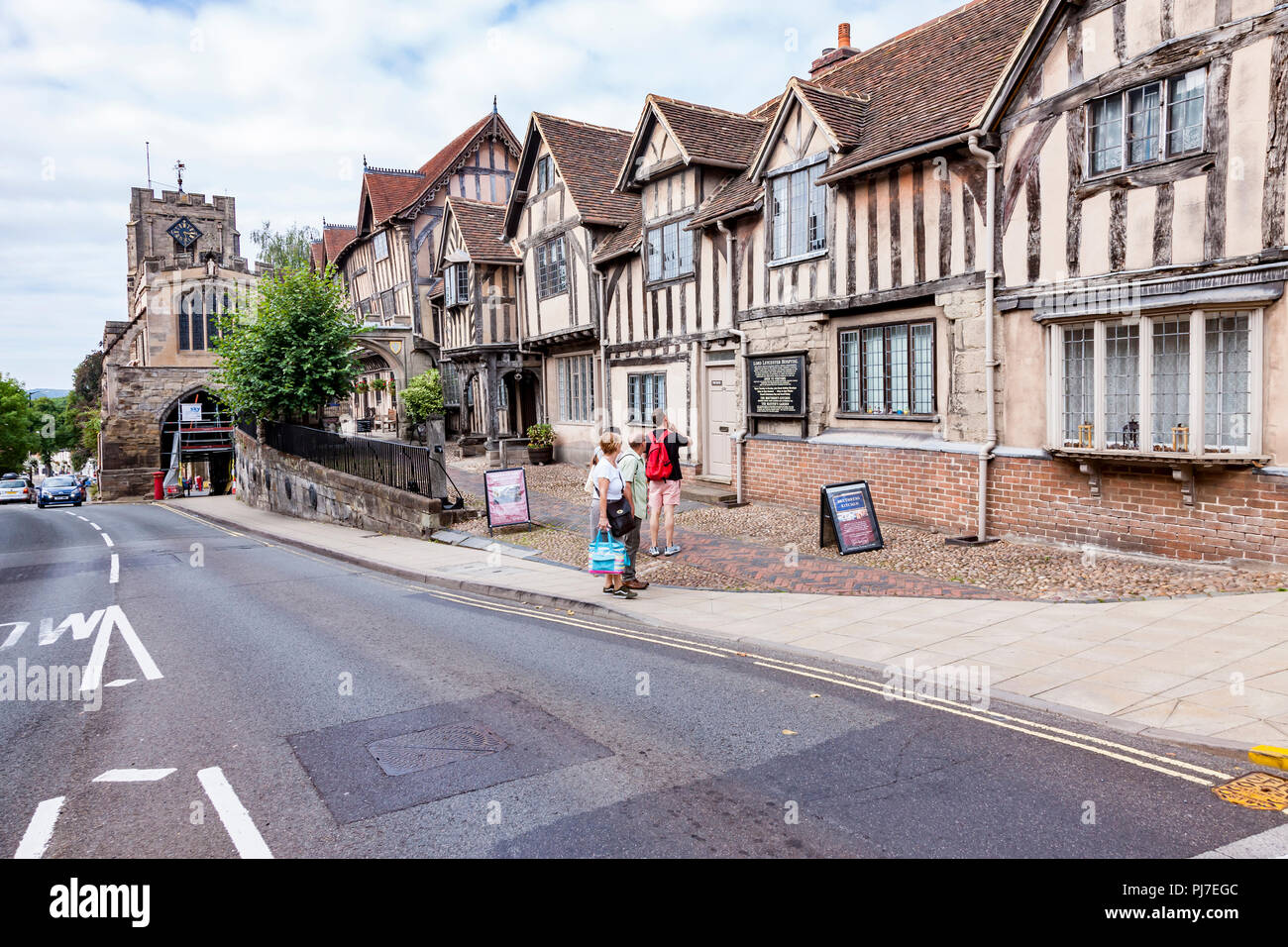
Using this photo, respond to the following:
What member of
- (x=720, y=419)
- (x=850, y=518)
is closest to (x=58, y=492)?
(x=720, y=419)

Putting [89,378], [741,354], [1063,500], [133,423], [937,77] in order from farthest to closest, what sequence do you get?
[89,378]
[133,423]
[741,354]
[937,77]
[1063,500]

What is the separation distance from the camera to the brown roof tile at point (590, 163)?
77.1 ft

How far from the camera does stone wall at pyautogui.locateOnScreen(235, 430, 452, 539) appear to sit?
58.1 ft

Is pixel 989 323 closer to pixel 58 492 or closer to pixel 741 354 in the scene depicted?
pixel 741 354

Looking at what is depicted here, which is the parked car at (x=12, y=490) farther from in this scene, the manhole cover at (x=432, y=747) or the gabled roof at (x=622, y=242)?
the manhole cover at (x=432, y=747)

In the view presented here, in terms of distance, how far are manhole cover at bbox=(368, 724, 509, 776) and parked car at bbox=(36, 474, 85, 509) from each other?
158 feet

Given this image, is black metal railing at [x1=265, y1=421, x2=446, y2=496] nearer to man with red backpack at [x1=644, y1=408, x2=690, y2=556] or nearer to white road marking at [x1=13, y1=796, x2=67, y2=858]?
man with red backpack at [x1=644, y1=408, x2=690, y2=556]

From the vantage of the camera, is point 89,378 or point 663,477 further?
point 89,378

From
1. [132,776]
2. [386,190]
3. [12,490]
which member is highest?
[386,190]

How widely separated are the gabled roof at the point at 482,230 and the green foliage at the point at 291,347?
177 inches

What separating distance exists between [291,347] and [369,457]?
7320 mm

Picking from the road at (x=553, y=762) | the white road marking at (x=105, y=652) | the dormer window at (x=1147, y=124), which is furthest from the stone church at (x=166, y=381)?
the dormer window at (x=1147, y=124)

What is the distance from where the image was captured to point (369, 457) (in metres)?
20.3
